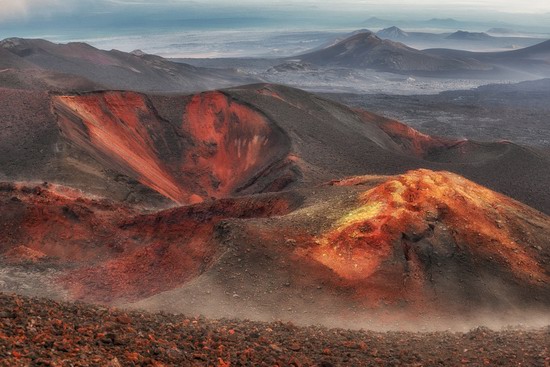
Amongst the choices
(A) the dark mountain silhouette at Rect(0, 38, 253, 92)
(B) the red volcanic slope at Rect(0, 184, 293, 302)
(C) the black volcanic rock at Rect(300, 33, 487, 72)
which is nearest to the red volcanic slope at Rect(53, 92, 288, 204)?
(B) the red volcanic slope at Rect(0, 184, 293, 302)

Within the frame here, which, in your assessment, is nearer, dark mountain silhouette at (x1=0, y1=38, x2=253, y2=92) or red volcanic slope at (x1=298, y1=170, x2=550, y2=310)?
red volcanic slope at (x1=298, y1=170, x2=550, y2=310)

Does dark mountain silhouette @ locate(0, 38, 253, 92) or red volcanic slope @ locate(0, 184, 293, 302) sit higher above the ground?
dark mountain silhouette @ locate(0, 38, 253, 92)

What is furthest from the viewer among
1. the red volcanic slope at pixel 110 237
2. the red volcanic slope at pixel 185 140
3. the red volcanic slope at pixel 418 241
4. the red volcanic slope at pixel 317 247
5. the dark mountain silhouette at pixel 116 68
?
the dark mountain silhouette at pixel 116 68

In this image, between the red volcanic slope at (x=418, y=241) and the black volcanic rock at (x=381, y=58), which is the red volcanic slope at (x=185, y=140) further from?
the black volcanic rock at (x=381, y=58)

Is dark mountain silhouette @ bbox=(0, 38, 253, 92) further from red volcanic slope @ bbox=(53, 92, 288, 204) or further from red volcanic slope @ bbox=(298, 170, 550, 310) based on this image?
red volcanic slope @ bbox=(298, 170, 550, 310)

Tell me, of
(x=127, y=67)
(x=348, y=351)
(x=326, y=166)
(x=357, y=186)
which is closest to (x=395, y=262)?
(x=357, y=186)

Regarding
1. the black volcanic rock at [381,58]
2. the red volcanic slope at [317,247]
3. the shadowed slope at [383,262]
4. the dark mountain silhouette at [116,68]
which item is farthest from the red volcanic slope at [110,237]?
the black volcanic rock at [381,58]
